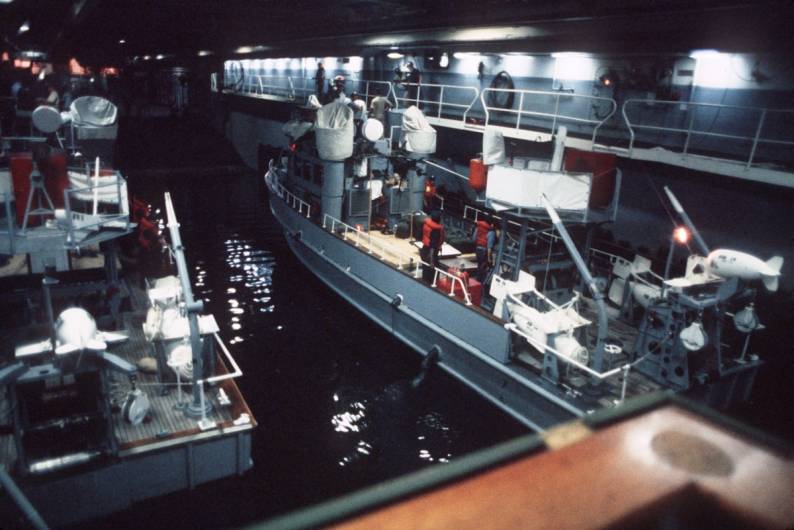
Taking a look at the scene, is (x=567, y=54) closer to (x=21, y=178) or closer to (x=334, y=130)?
(x=334, y=130)

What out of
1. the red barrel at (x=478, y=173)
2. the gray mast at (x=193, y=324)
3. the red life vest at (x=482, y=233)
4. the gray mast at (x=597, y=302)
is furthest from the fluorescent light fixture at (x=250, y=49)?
the gray mast at (x=597, y=302)

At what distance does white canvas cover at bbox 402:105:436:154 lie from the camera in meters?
16.2

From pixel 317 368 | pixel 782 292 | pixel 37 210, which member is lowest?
pixel 317 368

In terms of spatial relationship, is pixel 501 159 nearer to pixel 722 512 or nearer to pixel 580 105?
pixel 580 105

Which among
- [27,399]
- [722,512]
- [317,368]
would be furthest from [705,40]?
[27,399]

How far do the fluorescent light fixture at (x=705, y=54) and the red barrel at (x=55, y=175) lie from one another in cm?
1428

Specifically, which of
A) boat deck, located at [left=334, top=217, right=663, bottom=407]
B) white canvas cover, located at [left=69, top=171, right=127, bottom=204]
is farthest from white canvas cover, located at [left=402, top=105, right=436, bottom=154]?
white canvas cover, located at [left=69, top=171, right=127, bottom=204]

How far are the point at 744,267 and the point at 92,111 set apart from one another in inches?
610

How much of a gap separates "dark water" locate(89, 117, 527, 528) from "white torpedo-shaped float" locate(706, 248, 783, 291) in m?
4.91

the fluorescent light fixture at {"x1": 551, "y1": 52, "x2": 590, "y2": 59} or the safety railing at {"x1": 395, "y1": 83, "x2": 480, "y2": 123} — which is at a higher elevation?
the fluorescent light fixture at {"x1": 551, "y1": 52, "x2": 590, "y2": 59}

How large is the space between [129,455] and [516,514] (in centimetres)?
802

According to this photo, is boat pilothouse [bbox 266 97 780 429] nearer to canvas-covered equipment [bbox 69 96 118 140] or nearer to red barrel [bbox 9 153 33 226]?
canvas-covered equipment [bbox 69 96 118 140]

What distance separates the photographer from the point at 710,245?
46.2 feet

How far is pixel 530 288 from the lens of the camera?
11.0m
